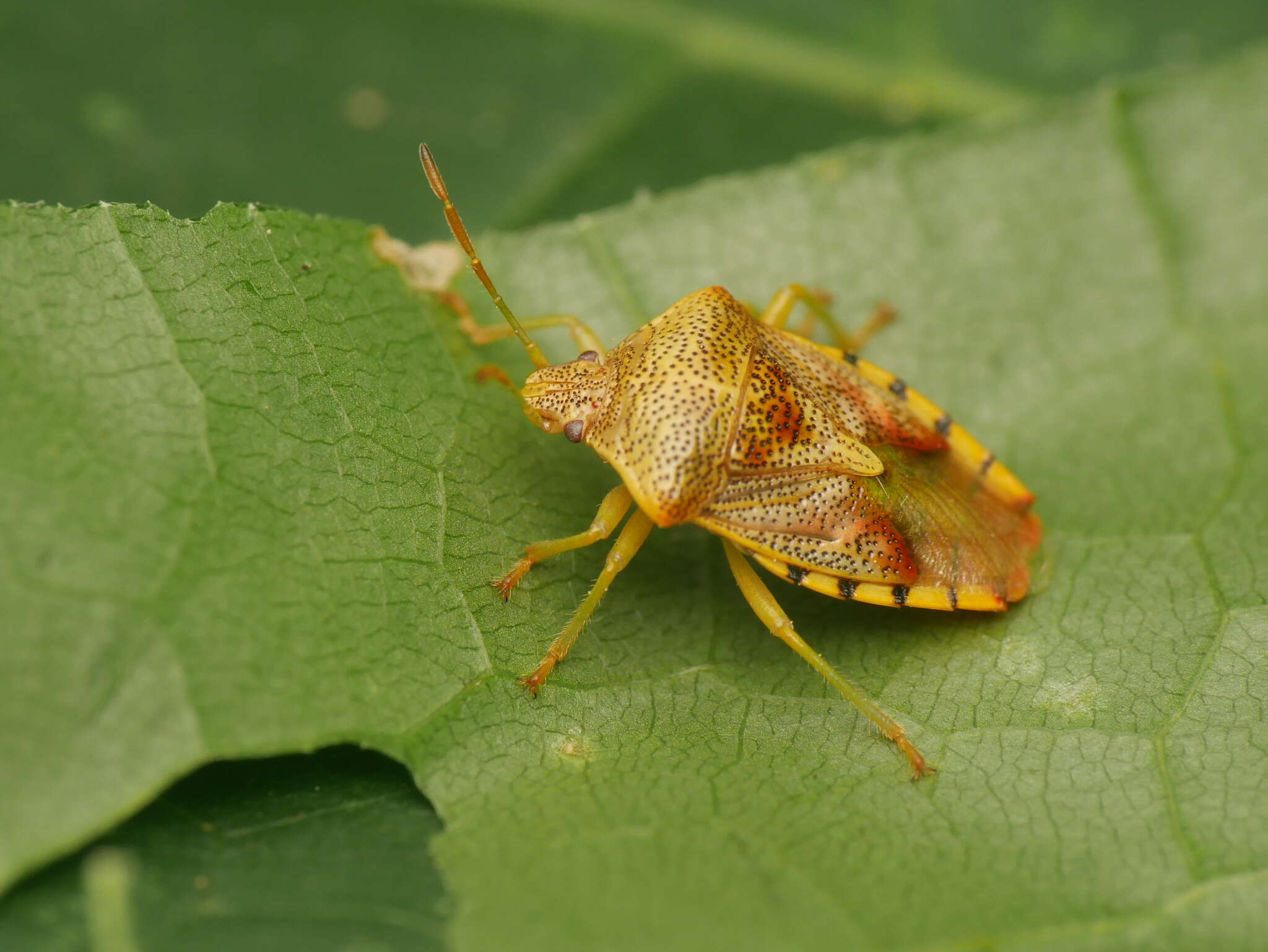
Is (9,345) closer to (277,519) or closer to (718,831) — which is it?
(277,519)

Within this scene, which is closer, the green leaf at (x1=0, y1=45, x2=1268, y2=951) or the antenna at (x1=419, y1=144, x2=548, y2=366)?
the green leaf at (x1=0, y1=45, x2=1268, y2=951)

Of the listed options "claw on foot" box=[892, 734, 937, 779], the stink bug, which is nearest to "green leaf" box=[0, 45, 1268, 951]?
"claw on foot" box=[892, 734, 937, 779]

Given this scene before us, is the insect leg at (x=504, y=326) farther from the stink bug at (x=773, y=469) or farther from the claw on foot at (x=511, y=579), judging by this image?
the claw on foot at (x=511, y=579)

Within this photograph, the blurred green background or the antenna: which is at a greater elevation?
the blurred green background

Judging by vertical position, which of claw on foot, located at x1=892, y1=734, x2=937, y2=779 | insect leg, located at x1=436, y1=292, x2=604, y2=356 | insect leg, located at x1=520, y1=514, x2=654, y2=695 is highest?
insect leg, located at x1=436, y1=292, x2=604, y2=356

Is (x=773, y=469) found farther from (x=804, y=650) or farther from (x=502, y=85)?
(x=502, y=85)

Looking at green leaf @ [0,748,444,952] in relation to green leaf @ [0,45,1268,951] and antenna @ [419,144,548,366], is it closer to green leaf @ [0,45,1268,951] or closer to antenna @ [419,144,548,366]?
green leaf @ [0,45,1268,951]

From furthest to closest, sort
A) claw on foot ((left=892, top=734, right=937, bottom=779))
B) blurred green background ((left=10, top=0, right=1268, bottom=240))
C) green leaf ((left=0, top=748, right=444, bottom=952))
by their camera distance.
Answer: blurred green background ((left=10, top=0, right=1268, bottom=240)) → claw on foot ((left=892, top=734, right=937, bottom=779)) → green leaf ((left=0, top=748, right=444, bottom=952))

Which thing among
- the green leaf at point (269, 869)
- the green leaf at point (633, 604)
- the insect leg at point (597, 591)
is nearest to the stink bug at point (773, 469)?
the insect leg at point (597, 591)
